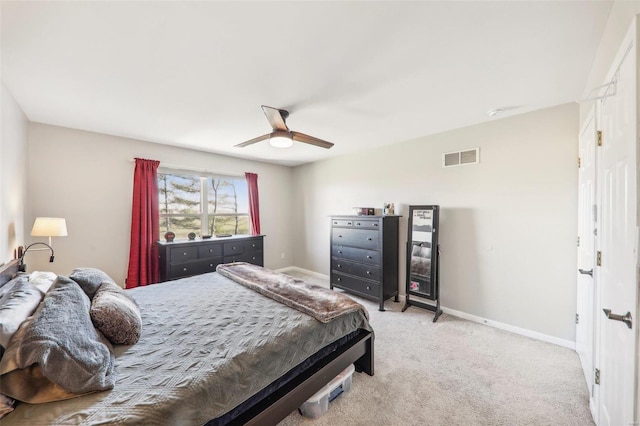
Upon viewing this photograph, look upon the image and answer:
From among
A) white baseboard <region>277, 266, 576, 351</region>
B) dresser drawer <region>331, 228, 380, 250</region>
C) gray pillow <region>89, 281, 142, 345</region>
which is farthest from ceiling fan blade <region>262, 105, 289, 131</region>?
white baseboard <region>277, 266, 576, 351</region>

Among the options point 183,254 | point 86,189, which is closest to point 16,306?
point 183,254

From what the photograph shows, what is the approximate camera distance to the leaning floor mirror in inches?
130

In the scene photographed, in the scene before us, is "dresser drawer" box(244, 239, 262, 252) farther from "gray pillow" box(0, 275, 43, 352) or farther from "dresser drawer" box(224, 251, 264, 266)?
"gray pillow" box(0, 275, 43, 352)

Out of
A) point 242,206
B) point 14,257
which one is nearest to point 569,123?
point 242,206

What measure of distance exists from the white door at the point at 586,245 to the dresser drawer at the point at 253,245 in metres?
4.30

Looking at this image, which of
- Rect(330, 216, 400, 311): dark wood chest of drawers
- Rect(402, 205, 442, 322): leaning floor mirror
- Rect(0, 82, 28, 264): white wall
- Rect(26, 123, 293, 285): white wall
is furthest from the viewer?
Rect(330, 216, 400, 311): dark wood chest of drawers

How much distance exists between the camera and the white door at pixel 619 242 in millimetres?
1000

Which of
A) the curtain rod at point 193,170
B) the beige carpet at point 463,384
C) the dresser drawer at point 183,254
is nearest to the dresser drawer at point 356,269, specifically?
the beige carpet at point 463,384

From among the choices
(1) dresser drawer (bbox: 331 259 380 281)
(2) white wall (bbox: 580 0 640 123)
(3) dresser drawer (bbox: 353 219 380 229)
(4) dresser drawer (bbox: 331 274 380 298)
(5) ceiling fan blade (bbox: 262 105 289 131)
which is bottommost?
(4) dresser drawer (bbox: 331 274 380 298)

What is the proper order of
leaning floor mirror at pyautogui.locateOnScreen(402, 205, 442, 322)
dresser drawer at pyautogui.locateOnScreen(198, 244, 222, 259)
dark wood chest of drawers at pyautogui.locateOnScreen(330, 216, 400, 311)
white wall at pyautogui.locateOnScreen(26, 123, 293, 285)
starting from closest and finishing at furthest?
white wall at pyautogui.locateOnScreen(26, 123, 293, 285) < leaning floor mirror at pyautogui.locateOnScreen(402, 205, 442, 322) < dark wood chest of drawers at pyautogui.locateOnScreen(330, 216, 400, 311) < dresser drawer at pyautogui.locateOnScreen(198, 244, 222, 259)

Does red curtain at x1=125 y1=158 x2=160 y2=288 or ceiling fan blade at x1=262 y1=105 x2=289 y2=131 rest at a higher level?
ceiling fan blade at x1=262 y1=105 x2=289 y2=131

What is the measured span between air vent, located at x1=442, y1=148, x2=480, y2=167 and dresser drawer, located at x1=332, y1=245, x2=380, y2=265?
1.63 metres

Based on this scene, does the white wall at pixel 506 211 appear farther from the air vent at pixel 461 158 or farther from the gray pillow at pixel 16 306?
the gray pillow at pixel 16 306

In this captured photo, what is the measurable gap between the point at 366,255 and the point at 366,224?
481 mm
